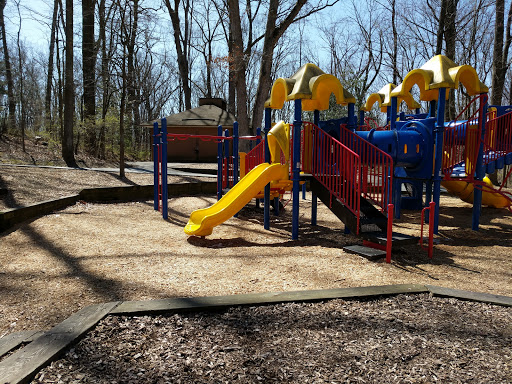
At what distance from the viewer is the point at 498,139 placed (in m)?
8.63

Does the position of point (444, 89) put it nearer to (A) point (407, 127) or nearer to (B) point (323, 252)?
(A) point (407, 127)

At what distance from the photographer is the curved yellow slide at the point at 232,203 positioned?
Answer: 6.61 meters

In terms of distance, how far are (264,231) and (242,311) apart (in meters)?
4.41

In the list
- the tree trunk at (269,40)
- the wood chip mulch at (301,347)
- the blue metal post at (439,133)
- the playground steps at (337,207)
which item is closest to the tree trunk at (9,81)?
the tree trunk at (269,40)

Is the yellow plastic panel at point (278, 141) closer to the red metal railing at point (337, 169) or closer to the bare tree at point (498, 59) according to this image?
the red metal railing at point (337, 169)

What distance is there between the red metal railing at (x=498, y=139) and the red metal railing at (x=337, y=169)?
3999 mm

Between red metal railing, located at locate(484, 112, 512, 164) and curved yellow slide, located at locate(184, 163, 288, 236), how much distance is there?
196 inches

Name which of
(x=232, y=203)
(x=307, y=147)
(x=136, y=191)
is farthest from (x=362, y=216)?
(x=136, y=191)

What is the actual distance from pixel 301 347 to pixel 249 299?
85 cm

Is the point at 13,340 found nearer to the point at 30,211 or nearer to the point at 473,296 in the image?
the point at 473,296

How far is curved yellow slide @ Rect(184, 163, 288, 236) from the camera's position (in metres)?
6.61

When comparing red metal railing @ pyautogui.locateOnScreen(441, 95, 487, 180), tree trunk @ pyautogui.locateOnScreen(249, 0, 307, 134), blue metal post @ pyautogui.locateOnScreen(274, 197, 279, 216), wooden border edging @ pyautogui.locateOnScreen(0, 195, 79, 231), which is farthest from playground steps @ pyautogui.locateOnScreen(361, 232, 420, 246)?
tree trunk @ pyautogui.locateOnScreen(249, 0, 307, 134)

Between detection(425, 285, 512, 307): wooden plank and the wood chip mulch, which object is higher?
detection(425, 285, 512, 307): wooden plank

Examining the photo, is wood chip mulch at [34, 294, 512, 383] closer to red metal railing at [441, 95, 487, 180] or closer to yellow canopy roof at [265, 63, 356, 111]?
yellow canopy roof at [265, 63, 356, 111]
